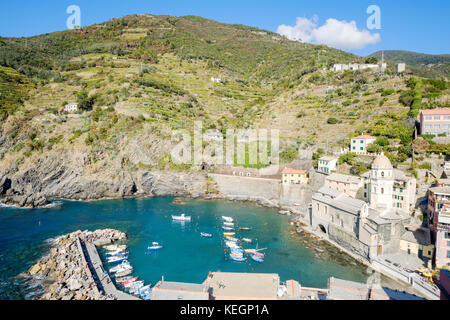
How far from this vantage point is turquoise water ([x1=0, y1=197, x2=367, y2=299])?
928 inches

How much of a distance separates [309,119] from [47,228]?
44.8m

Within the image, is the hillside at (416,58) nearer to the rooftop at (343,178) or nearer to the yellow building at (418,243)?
the rooftop at (343,178)

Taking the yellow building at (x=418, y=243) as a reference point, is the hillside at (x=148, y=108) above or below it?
above

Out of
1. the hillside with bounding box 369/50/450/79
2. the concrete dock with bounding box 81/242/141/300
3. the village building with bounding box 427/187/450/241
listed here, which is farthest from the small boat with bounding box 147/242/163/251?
the hillside with bounding box 369/50/450/79

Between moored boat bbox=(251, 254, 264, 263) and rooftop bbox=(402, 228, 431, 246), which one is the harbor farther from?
rooftop bbox=(402, 228, 431, 246)

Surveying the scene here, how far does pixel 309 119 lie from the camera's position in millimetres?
53812

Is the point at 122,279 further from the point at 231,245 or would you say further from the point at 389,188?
the point at 389,188

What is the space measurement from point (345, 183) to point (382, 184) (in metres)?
6.30

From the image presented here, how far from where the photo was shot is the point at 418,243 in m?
23.6

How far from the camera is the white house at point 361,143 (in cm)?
3788

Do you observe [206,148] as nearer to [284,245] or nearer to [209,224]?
[209,224]

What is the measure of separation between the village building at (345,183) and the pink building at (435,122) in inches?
430

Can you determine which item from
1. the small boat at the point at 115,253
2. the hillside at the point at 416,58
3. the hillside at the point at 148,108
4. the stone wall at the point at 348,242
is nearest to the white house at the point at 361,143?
the hillside at the point at 148,108

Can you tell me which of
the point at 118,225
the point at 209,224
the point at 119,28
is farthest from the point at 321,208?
the point at 119,28
